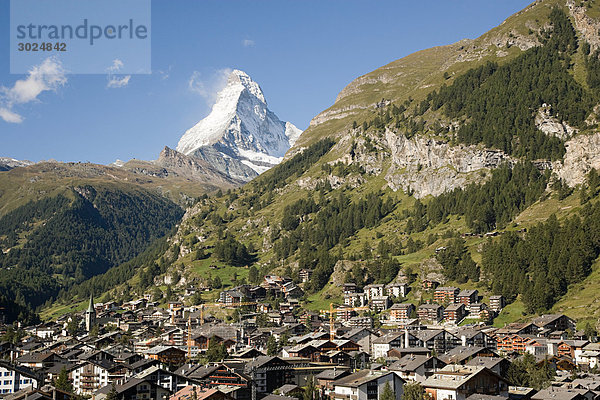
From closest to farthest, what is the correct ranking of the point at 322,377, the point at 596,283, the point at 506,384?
the point at 506,384
the point at 322,377
the point at 596,283

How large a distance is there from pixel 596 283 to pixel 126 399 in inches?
4887

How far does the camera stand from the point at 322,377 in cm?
11856

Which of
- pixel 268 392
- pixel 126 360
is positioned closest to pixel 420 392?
pixel 268 392

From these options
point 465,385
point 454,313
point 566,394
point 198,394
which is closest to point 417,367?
point 465,385

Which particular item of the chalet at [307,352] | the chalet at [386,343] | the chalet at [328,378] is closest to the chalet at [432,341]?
the chalet at [386,343]

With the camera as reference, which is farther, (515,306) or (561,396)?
(515,306)

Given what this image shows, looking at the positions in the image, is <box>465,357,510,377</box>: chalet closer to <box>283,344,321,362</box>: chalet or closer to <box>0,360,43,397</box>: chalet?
<box>283,344,321,362</box>: chalet

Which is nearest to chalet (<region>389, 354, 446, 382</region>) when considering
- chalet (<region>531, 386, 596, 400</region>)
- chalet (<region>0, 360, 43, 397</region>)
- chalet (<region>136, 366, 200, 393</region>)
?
chalet (<region>531, 386, 596, 400</region>)

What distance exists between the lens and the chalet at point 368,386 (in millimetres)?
102938

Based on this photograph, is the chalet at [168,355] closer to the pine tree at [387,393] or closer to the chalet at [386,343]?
the chalet at [386,343]

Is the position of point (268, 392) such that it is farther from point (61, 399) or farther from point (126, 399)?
point (61, 399)

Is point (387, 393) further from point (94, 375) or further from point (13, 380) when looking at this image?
point (13, 380)

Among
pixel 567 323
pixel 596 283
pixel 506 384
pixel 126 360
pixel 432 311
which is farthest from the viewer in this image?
pixel 432 311

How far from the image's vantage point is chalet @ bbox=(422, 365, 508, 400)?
95.9 m
